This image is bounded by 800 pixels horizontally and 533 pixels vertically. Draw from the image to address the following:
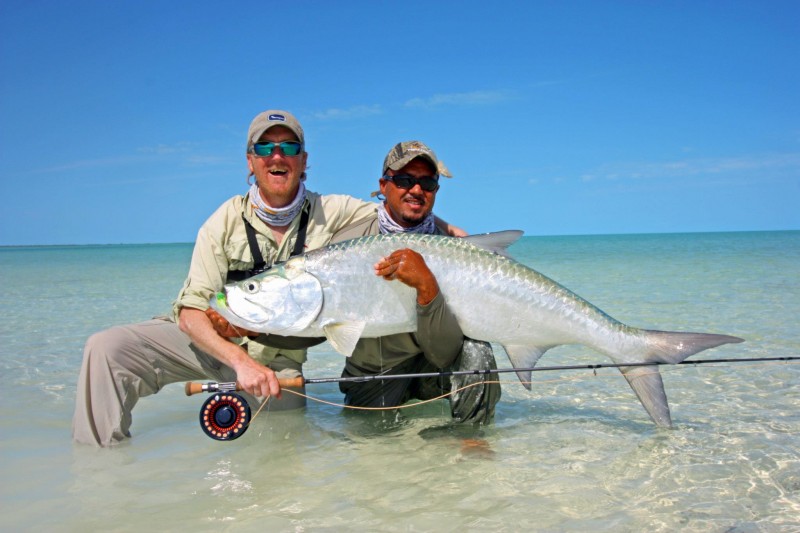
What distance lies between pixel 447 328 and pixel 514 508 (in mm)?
971

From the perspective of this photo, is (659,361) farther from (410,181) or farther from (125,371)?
(125,371)

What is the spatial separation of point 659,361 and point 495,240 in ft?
3.36

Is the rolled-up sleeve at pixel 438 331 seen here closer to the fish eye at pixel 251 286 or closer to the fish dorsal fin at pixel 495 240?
the fish dorsal fin at pixel 495 240

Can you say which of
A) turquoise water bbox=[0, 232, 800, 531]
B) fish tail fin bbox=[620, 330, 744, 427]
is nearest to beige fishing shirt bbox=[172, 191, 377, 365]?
turquoise water bbox=[0, 232, 800, 531]

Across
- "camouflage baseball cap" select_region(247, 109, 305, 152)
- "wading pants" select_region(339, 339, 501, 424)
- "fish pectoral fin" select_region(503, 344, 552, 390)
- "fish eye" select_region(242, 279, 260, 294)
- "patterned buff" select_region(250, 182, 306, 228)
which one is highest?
"camouflage baseball cap" select_region(247, 109, 305, 152)

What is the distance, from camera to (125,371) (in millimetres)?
3582

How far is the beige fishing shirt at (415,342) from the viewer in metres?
3.26

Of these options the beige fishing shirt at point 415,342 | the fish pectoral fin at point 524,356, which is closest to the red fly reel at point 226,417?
the beige fishing shirt at point 415,342

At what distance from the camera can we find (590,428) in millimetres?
3787

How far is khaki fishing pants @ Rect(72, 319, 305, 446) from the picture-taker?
3.49 meters

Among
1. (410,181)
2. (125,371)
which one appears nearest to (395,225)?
(410,181)

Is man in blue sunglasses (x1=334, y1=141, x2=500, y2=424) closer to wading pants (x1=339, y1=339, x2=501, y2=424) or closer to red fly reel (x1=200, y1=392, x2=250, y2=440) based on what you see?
wading pants (x1=339, y1=339, x2=501, y2=424)

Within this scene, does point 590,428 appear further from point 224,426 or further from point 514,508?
point 224,426

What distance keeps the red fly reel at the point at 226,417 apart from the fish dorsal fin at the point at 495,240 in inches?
58.7
